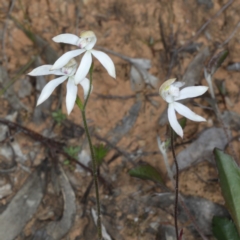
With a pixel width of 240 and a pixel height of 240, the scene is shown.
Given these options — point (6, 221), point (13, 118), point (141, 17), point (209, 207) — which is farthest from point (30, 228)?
point (141, 17)

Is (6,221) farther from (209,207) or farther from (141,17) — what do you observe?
(141,17)

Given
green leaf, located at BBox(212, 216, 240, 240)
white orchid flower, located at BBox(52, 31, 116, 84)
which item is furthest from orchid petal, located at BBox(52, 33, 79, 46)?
green leaf, located at BBox(212, 216, 240, 240)

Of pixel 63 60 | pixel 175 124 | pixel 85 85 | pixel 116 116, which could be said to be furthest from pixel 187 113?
pixel 116 116

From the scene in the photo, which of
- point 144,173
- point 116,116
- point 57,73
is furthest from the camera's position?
point 116,116

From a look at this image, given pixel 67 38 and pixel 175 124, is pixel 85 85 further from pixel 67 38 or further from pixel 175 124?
pixel 175 124

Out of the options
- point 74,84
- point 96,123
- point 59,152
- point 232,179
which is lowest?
point 232,179

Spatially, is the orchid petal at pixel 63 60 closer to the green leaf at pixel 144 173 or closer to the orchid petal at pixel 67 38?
the orchid petal at pixel 67 38

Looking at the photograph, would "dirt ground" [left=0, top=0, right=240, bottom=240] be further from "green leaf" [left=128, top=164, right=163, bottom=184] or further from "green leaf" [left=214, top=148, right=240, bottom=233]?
"green leaf" [left=214, top=148, right=240, bottom=233]
